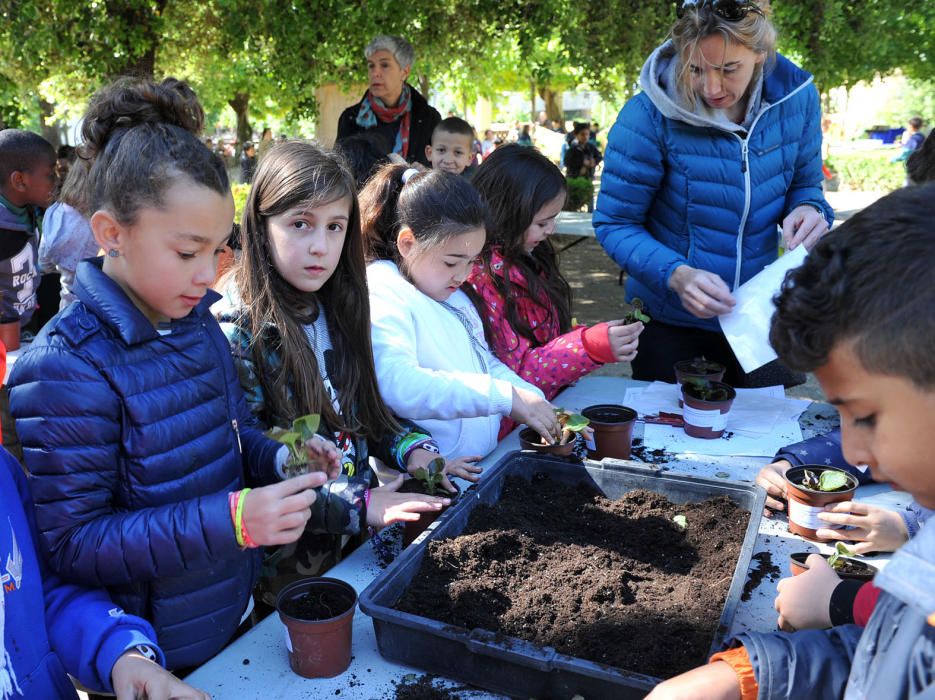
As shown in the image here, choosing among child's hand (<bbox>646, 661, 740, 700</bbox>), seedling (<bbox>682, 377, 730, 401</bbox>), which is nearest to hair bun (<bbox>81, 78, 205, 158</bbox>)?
child's hand (<bbox>646, 661, 740, 700</bbox>)

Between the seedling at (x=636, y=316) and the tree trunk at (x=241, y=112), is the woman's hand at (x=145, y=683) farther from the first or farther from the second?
the tree trunk at (x=241, y=112)

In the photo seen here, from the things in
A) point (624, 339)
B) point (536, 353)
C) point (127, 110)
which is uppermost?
point (127, 110)

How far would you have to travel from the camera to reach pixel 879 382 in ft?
3.00

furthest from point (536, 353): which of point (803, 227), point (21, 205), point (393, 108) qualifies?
point (21, 205)

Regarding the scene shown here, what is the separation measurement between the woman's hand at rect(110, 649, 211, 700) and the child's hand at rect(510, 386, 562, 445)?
3.49ft

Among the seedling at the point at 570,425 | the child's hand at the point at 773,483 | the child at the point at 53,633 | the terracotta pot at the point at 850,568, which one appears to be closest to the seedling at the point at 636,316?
the seedling at the point at 570,425

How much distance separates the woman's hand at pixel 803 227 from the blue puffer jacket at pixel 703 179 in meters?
0.10

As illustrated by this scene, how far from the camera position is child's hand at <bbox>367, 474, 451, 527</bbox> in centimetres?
160

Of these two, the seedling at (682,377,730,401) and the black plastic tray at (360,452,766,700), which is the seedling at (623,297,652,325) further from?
the black plastic tray at (360,452,766,700)

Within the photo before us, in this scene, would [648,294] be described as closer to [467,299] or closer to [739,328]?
[739,328]

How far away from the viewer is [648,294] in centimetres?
272

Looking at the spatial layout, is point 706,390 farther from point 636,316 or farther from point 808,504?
point 808,504

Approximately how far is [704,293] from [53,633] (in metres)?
1.85

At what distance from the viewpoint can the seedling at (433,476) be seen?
1.76m
